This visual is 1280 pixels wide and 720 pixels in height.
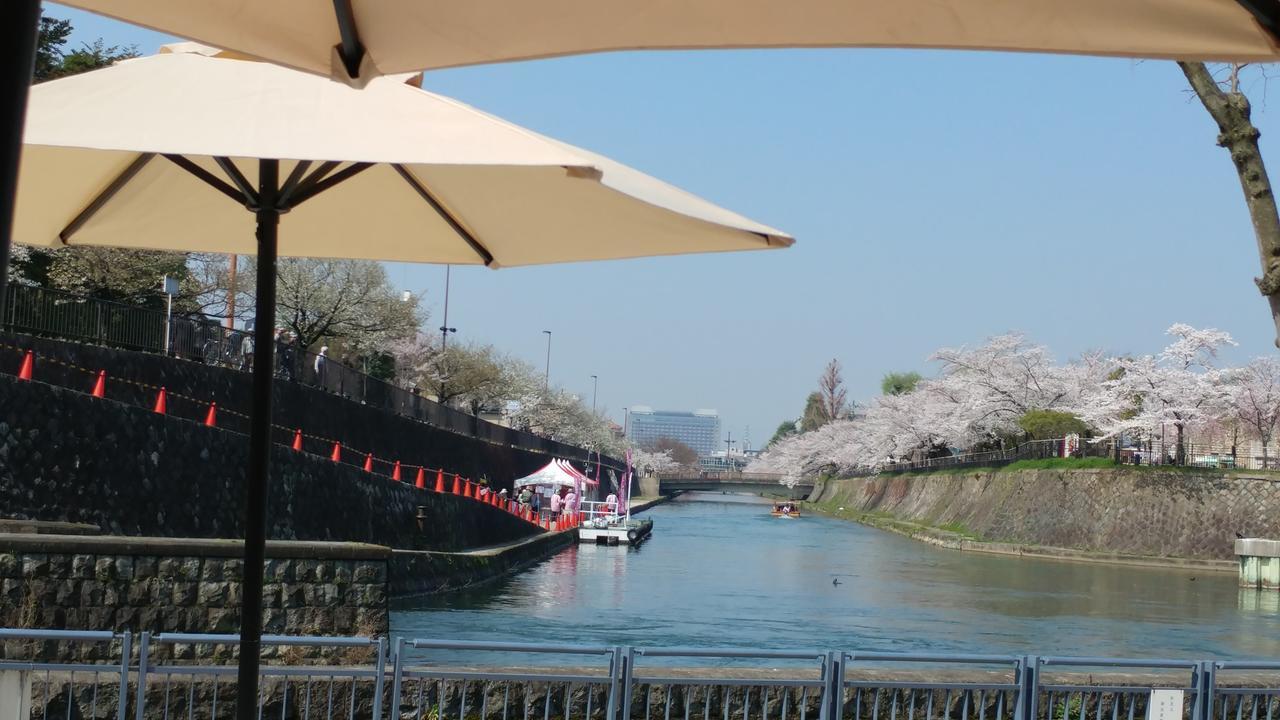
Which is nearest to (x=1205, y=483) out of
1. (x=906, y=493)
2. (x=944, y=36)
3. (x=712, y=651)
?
(x=906, y=493)

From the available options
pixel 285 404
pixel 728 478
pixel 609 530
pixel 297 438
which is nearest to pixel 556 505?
pixel 609 530

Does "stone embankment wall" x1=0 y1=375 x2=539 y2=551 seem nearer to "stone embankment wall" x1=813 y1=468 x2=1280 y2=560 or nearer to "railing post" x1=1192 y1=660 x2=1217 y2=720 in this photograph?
"railing post" x1=1192 y1=660 x2=1217 y2=720

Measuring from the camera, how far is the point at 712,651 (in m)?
5.76

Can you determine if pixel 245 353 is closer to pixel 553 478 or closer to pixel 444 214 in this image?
pixel 553 478

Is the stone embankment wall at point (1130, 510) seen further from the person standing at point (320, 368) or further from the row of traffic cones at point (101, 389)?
the row of traffic cones at point (101, 389)

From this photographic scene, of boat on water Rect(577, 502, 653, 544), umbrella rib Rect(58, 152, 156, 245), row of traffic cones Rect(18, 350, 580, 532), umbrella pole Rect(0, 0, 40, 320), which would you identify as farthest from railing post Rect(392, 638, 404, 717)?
boat on water Rect(577, 502, 653, 544)

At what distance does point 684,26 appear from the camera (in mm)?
2756

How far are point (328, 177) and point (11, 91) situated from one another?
8.89ft

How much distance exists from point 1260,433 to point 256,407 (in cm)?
4892

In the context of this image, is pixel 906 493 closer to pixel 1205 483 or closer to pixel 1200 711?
pixel 1205 483

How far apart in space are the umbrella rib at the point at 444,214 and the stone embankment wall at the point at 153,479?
11.7 metres

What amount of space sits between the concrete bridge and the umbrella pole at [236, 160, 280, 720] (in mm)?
95286

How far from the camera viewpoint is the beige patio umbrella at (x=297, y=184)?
10.9 ft

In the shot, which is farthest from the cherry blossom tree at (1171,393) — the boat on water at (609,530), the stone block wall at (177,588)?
the stone block wall at (177,588)
